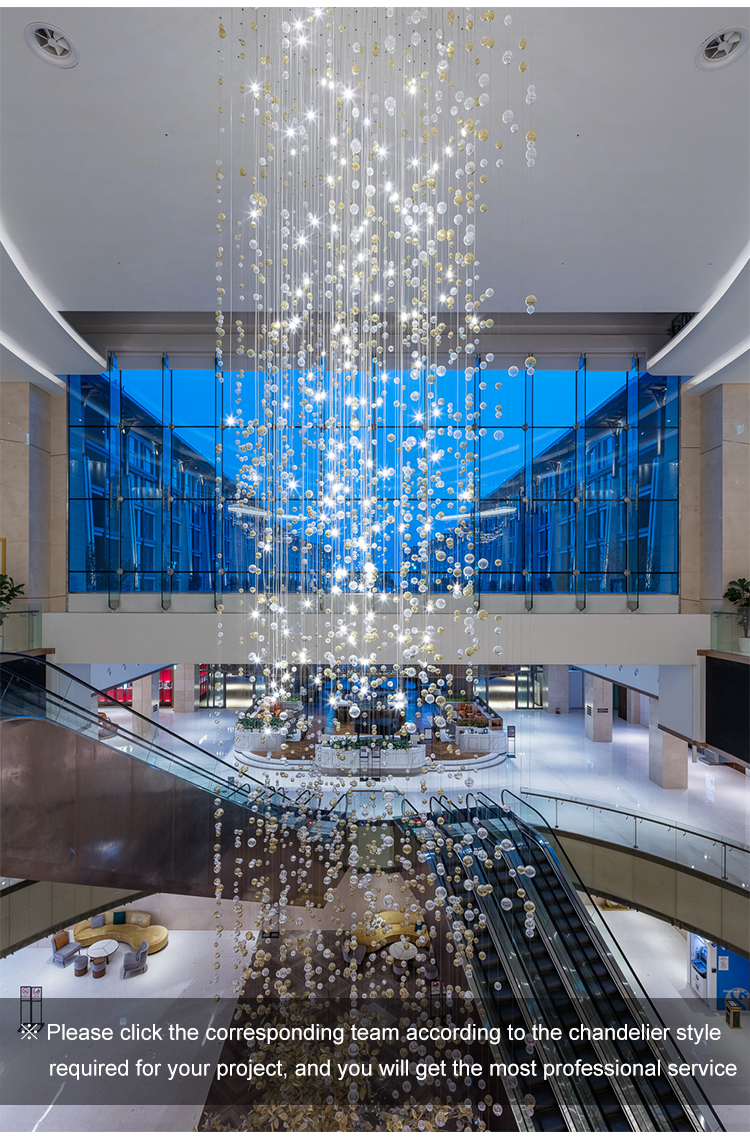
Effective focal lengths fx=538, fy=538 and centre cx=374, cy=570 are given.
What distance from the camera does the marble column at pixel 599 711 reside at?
48.2 ft

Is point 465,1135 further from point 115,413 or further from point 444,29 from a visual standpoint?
point 115,413

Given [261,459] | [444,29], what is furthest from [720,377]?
[261,459]

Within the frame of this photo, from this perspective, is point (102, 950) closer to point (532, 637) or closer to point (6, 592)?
point (6, 592)

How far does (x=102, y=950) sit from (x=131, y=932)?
551 millimetres

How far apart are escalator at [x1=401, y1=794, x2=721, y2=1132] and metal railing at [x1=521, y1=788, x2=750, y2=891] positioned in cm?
190

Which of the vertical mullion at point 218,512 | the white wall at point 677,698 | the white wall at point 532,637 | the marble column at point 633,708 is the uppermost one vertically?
the vertical mullion at point 218,512

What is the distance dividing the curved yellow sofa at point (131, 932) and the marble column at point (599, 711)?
1129 cm

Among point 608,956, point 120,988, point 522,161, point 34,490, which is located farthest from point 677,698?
point 34,490

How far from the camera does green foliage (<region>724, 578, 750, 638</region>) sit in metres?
7.59

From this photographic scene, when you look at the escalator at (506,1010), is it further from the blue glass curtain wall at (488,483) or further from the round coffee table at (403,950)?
the blue glass curtain wall at (488,483)

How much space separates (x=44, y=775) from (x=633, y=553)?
8.64m

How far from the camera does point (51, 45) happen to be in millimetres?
3518

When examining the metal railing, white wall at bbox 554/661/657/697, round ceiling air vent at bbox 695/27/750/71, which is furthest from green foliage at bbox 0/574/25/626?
white wall at bbox 554/661/657/697

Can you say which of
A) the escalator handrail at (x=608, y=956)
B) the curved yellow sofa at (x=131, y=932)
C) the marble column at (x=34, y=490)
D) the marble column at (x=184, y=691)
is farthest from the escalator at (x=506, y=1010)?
the marble column at (x=184, y=691)
